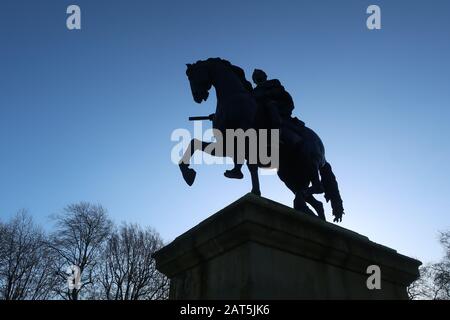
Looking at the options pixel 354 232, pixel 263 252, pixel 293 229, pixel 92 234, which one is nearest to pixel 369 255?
pixel 354 232

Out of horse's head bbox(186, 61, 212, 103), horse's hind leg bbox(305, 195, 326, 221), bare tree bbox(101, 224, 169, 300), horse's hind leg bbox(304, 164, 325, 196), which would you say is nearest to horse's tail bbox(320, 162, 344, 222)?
horse's hind leg bbox(305, 195, 326, 221)

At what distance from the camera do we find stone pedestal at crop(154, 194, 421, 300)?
13.8 feet

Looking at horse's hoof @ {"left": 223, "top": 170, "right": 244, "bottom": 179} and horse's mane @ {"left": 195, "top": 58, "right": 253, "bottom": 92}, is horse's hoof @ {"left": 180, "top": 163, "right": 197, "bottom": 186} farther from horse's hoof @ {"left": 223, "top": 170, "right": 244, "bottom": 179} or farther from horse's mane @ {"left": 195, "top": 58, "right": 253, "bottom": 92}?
horse's mane @ {"left": 195, "top": 58, "right": 253, "bottom": 92}

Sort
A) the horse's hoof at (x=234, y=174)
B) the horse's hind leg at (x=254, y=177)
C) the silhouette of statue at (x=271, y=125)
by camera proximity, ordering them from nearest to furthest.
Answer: the horse's hind leg at (x=254, y=177) → the horse's hoof at (x=234, y=174) → the silhouette of statue at (x=271, y=125)

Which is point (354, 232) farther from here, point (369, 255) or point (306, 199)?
point (306, 199)

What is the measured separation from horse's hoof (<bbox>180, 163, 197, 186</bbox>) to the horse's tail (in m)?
2.62

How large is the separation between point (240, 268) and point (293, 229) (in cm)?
73

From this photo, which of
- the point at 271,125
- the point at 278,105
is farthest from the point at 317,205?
the point at 278,105

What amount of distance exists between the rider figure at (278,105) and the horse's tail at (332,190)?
2.99 feet

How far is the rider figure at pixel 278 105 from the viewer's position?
6957 millimetres

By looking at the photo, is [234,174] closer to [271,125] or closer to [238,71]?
[271,125]

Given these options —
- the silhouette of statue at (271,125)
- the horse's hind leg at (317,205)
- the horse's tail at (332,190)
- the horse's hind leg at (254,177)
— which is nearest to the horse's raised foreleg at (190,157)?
the silhouette of statue at (271,125)

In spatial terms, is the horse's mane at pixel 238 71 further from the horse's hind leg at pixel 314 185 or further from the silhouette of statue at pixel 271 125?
the horse's hind leg at pixel 314 185

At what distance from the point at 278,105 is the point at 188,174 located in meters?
2.34
